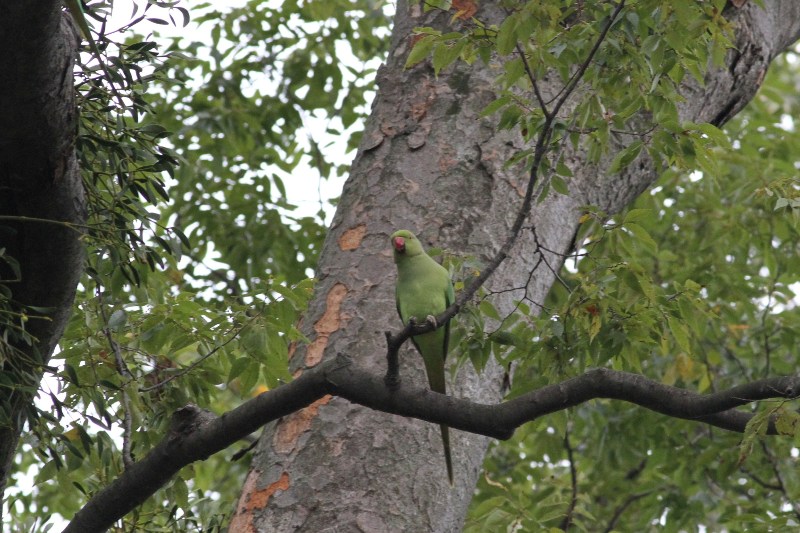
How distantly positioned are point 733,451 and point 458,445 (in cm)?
281

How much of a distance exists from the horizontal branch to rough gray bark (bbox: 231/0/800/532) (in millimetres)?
678

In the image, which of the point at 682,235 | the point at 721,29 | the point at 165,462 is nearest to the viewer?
the point at 165,462

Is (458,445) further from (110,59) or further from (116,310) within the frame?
(110,59)

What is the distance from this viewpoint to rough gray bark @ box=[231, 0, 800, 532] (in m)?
3.31

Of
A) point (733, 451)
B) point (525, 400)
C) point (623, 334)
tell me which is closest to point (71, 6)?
point (525, 400)

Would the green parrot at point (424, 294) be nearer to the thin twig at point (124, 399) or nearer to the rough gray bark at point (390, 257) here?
the rough gray bark at point (390, 257)

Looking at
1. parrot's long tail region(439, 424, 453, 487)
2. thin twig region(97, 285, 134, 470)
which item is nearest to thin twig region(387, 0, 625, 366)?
parrot's long tail region(439, 424, 453, 487)

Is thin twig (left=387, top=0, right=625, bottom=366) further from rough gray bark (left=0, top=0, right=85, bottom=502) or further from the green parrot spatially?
rough gray bark (left=0, top=0, right=85, bottom=502)

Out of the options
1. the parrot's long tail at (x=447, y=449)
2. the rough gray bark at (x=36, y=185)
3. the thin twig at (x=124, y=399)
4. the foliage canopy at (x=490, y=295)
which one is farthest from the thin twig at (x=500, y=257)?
the rough gray bark at (x=36, y=185)

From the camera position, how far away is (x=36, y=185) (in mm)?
2584

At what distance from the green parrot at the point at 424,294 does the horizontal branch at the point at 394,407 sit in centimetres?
87

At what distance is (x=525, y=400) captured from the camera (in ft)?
8.25

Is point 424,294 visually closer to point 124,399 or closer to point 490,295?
point 490,295

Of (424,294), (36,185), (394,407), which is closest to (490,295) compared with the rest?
(424,294)
